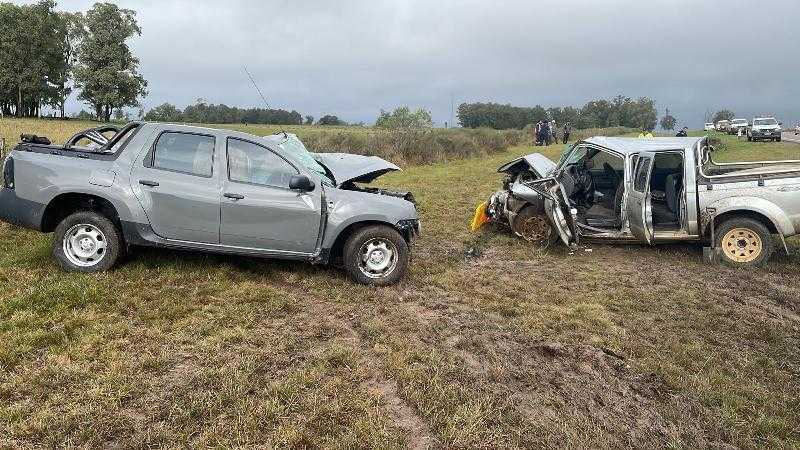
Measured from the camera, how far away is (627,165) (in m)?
7.75

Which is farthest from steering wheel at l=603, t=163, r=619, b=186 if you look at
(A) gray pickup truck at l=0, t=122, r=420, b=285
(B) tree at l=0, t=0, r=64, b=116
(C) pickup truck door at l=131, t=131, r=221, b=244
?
(B) tree at l=0, t=0, r=64, b=116

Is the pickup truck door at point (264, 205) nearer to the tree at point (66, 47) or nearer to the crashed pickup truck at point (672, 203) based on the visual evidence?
the crashed pickup truck at point (672, 203)

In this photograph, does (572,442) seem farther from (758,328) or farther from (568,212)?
(568,212)

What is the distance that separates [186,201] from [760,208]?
7164 mm

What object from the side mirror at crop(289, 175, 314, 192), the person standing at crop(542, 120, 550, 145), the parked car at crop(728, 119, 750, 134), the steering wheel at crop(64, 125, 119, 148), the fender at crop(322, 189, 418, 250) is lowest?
the fender at crop(322, 189, 418, 250)

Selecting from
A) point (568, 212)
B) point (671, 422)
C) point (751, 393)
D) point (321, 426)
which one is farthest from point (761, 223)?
point (321, 426)

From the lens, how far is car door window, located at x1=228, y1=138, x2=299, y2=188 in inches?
223

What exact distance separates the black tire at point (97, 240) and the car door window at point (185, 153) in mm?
773

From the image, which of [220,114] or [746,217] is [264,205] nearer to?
[746,217]

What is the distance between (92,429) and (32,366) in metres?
1.04

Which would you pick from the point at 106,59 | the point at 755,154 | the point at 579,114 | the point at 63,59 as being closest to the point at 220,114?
the point at 106,59

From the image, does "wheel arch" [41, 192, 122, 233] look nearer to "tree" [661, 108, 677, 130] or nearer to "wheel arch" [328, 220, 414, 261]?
"wheel arch" [328, 220, 414, 261]

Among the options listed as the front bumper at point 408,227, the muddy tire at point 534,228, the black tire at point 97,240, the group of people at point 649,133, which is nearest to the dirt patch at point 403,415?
the front bumper at point 408,227

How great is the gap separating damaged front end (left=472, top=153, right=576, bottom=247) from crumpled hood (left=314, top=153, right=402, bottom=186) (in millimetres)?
2306
